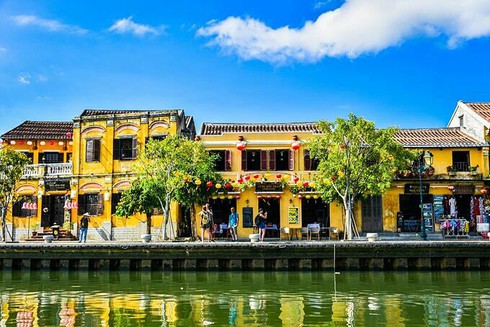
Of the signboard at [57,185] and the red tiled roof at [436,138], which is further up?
the red tiled roof at [436,138]

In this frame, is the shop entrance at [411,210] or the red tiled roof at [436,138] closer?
the shop entrance at [411,210]

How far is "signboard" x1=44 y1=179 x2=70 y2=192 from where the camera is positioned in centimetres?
3319

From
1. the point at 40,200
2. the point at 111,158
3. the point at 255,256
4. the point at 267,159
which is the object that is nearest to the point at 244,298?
the point at 255,256

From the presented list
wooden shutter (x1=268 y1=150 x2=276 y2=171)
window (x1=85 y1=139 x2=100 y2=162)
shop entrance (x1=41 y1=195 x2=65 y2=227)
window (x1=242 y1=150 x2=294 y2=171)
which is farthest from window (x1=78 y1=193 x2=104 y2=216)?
wooden shutter (x1=268 y1=150 x2=276 y2=171)

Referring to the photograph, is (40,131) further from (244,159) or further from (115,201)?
(244,159)

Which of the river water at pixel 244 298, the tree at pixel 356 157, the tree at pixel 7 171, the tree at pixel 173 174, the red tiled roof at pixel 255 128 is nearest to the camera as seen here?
the river water at pixel 244 298

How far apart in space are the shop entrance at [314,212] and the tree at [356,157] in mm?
4893

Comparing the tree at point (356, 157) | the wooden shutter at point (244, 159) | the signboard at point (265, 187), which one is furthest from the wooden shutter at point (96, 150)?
the tree at point (356, 157)

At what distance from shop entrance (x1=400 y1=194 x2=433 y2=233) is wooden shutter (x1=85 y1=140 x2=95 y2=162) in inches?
756

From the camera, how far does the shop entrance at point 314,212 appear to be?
3141 cm

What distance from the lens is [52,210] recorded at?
33.6m

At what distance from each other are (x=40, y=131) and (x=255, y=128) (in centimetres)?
1671

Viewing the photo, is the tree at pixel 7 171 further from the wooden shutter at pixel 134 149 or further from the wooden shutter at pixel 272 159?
the wooden shutter at pixel 272 159

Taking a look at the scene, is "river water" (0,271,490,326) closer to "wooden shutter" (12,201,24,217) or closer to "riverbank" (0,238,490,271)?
"riverbank" (0,238,490,271)
